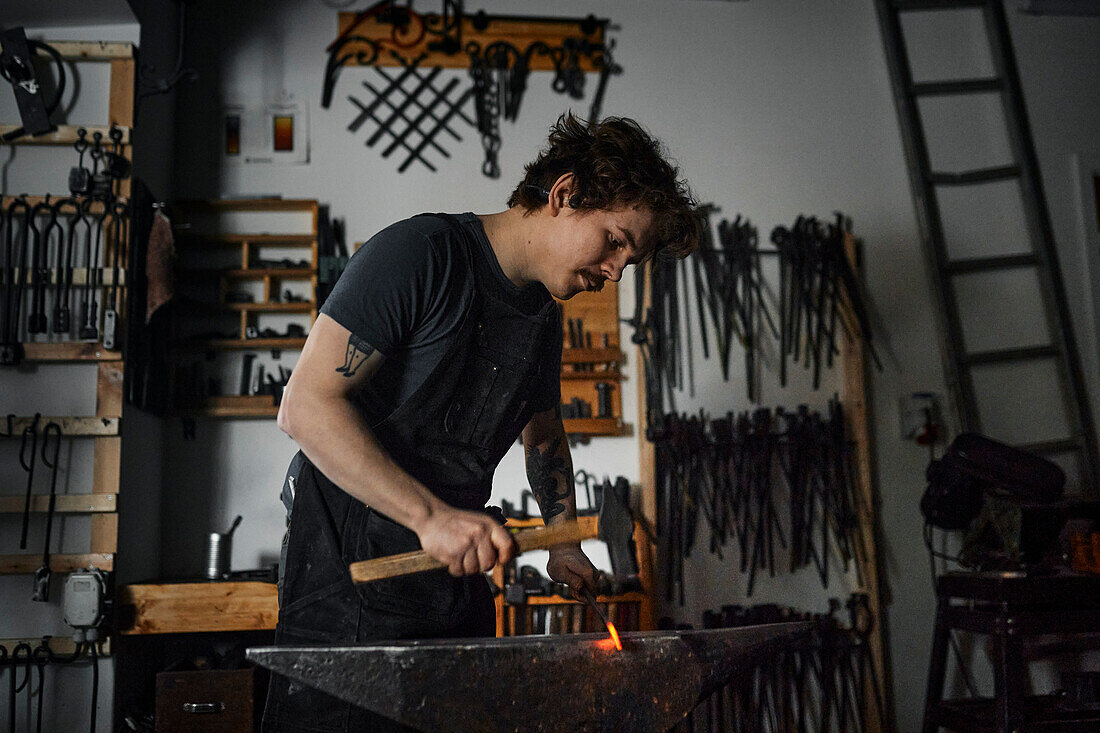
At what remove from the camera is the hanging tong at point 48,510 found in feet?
9.53

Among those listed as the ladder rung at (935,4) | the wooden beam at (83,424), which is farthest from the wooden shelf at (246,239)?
the ladder rung at (935,4)

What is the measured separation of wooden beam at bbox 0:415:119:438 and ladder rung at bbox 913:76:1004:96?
375cm

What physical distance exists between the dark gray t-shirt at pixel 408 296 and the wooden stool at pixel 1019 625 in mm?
2315

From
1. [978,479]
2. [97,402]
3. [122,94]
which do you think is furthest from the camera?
[978,479]

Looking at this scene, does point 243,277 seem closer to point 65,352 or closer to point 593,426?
point 65,352

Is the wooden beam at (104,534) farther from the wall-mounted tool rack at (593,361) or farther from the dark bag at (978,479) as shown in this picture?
the dark bag at (978,479)

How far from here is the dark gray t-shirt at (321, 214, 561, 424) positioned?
1438mm

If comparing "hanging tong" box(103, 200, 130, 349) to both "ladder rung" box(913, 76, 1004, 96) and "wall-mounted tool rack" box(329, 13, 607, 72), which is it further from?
"ladder rung" box(913, 76, 1004, 96)

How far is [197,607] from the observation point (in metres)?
3.06

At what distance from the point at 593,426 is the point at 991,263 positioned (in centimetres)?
206

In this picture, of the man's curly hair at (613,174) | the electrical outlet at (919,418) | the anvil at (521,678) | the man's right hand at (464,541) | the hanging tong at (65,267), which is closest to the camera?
the anvil at (521,678)

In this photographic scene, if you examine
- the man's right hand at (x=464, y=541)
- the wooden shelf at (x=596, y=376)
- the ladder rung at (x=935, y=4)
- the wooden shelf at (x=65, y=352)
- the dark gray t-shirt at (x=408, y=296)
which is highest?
the ladder rung at (x=935, y=4)

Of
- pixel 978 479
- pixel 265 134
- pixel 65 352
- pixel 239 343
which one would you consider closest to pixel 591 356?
pixel 239 343

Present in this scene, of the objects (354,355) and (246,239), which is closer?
(354,355)
